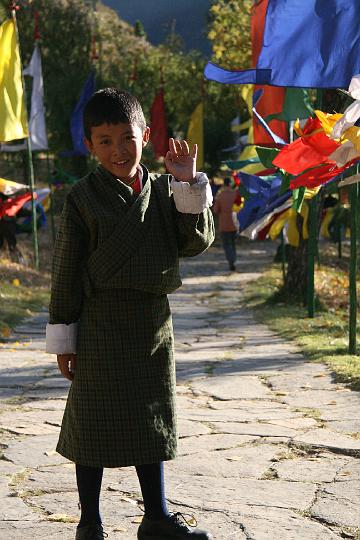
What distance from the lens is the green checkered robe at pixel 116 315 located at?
3602mm

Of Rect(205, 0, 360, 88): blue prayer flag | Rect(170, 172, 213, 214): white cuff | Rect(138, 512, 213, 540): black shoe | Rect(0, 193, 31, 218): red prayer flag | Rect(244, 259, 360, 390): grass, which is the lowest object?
Rect(244, 259, 360, 390): grass

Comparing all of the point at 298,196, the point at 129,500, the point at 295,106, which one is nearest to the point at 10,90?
the point at 295,106

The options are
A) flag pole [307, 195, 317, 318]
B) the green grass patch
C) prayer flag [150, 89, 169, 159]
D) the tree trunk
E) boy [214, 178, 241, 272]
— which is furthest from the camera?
prayer flag [150, 89, 169, 159]

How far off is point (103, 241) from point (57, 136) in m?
30.6

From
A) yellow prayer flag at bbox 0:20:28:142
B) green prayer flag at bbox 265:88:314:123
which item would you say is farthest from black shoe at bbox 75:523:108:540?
yellow prayer flag at bbox 0:20:28:142

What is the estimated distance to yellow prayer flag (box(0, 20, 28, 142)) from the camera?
15562 mm

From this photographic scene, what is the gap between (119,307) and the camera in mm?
3615

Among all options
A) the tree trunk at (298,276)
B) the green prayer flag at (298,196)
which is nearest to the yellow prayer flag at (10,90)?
the tree trunk at (298,276)

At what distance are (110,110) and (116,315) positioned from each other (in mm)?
697

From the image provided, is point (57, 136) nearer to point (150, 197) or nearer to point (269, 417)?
point (269, 417)

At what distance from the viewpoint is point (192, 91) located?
4178 centimetres

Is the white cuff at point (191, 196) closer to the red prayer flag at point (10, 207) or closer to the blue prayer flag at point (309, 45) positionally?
the blue prayer flag at point (309, 45)

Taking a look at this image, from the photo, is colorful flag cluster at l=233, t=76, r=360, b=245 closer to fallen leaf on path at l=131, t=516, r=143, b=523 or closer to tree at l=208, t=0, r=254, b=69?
fallen leaf on path at l=131, t=516, r=143, b=523

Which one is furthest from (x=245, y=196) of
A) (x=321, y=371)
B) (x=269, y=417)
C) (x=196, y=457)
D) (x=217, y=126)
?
(x=217, y=126)
